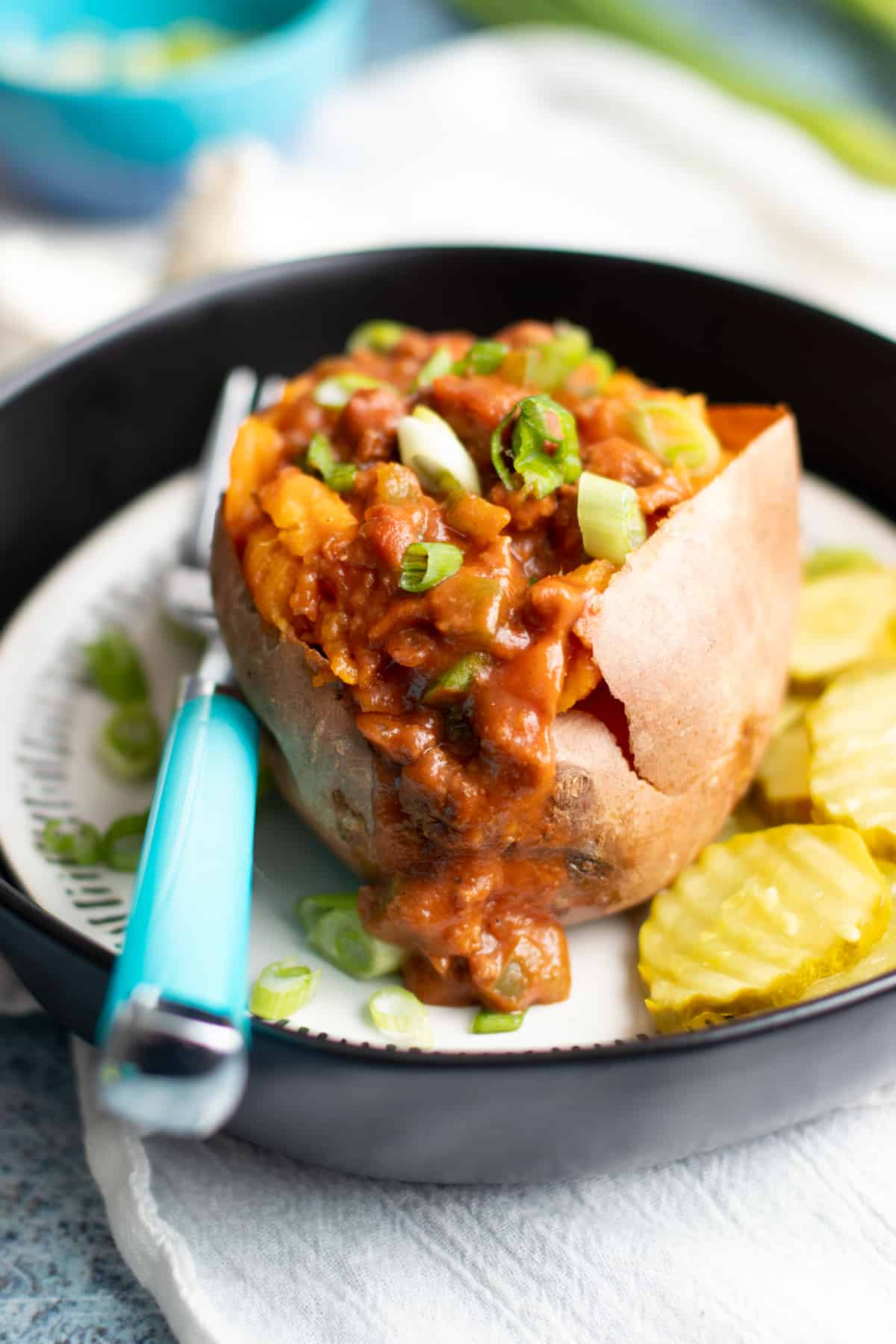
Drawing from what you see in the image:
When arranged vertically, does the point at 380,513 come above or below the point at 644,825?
above

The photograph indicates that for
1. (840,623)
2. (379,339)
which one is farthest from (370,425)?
(840,623)

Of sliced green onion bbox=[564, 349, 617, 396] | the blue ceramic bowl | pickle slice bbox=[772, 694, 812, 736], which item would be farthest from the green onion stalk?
pickle slice bbox=[772, 694, 812, 736]

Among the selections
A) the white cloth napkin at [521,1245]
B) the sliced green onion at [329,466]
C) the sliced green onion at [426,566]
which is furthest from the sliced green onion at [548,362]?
the white cloth napkin at [521,1245]

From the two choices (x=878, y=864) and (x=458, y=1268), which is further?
(x=878, y=864)

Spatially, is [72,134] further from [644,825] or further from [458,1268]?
[458,1268]

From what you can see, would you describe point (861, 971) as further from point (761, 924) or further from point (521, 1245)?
point (521, 1245)

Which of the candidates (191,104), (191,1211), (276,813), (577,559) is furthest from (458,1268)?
(191,104)
